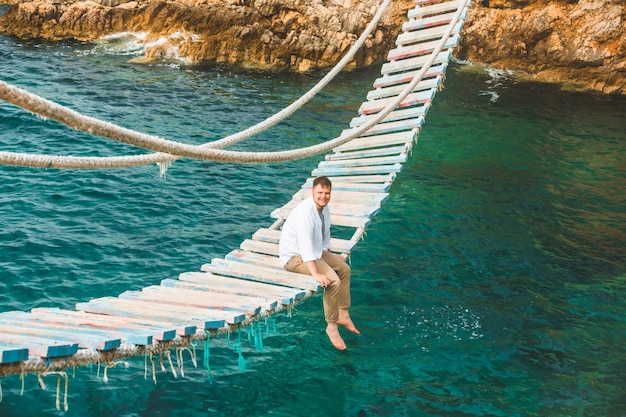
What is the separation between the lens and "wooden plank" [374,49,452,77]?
14.3 m

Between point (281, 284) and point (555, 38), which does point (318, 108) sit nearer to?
point (555, 38)

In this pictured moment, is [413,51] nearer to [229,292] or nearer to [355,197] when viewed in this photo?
[355,197]

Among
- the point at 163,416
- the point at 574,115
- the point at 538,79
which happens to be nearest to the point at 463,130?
the point at 574,115

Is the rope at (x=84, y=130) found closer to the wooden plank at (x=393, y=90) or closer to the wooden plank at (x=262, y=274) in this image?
the wooden plank at (x=262, y=274)

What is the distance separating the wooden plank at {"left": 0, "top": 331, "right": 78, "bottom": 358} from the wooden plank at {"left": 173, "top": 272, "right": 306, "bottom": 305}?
102 inches

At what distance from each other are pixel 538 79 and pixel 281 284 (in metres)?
17.1

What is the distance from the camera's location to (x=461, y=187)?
15945 mm

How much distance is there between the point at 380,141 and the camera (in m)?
13.2

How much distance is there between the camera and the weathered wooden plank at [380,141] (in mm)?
13047

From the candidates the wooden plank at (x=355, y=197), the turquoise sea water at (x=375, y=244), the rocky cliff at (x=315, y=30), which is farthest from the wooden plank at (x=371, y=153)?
the rocky cliff at (x=315, y=30)

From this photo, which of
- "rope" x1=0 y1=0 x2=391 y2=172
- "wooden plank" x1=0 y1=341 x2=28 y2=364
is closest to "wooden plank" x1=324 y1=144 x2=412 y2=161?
"rope" x1=0 y1=0 x2=391 y2=172

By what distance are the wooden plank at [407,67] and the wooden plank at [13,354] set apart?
967 centimetres

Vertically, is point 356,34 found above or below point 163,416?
above

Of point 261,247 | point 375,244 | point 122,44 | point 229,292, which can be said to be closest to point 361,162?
point 375,244
